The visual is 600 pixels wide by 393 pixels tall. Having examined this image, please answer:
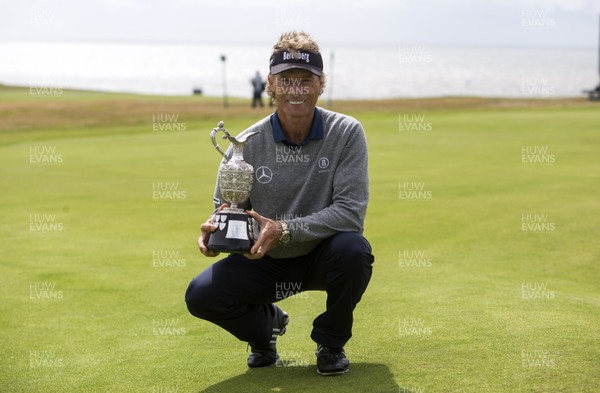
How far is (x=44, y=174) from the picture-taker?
1475 centimetres

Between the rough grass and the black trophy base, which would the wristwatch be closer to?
the black trophy base

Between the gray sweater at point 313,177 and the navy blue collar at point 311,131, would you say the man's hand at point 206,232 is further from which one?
the navy blue collar at point 311,131

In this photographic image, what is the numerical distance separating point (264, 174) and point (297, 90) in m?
0.49

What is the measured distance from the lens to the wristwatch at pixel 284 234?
4457 mm

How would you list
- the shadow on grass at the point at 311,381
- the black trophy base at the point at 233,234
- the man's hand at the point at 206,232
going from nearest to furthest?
the shadow on grass at the point at 311,381 → the black trophy base at the point at 233,234 → the man's hand at the point at 206,232

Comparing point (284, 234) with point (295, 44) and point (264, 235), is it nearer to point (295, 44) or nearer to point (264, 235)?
point (264, 235)

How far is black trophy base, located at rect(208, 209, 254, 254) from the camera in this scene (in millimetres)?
4371

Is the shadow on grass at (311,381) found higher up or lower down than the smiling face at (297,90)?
lower down

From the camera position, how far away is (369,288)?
6.69 m

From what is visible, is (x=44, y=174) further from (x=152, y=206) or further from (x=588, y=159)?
(x=588, y=159)

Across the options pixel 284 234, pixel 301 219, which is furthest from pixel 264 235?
pixel 301 219

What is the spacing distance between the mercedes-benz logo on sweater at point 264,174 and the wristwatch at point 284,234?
354 millimetres

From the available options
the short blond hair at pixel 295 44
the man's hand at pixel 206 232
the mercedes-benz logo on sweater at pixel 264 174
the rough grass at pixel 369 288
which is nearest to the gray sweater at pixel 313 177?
the mercedes-benz logo on sweater at pixel 264 174

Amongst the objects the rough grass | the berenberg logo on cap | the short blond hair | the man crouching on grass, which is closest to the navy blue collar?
the man crouching on grass
